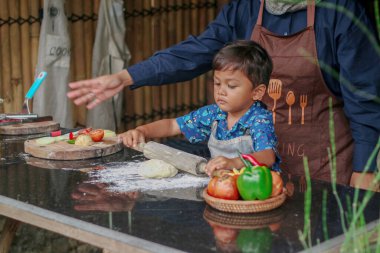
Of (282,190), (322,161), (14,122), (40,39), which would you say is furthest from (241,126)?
(40,39)

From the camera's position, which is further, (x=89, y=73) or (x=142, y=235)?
(x=89, y=73)

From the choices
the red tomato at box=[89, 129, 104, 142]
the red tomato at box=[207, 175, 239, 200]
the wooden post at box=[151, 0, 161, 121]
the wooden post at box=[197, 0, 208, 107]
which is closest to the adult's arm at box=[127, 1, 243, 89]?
the red tomato at box=[89, 129, 104, 142]

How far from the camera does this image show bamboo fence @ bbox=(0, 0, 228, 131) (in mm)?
4848

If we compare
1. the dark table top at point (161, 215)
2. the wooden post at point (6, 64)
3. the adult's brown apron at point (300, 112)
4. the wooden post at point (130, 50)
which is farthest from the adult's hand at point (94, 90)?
the wooden post at point (130, 50)

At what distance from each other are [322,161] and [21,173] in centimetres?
141

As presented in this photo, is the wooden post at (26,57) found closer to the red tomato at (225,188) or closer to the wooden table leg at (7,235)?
the wooden table leg at (7,235)

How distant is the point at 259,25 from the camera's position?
3.24 meters

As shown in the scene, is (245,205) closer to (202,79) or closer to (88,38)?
(88,38)

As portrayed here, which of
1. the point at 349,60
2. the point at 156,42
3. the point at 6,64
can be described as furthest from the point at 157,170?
the point at 156,42

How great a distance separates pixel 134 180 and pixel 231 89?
1.93 ft

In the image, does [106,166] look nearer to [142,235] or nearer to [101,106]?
[142,235]

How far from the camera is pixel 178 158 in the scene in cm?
273

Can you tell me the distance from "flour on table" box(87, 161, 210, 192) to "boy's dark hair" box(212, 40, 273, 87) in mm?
498

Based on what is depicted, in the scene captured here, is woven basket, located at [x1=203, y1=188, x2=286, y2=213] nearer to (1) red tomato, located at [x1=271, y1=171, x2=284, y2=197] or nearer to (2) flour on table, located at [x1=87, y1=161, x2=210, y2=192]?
(1) red tomato, located at [x1=271, y1=171, x2=284, y2=197]
